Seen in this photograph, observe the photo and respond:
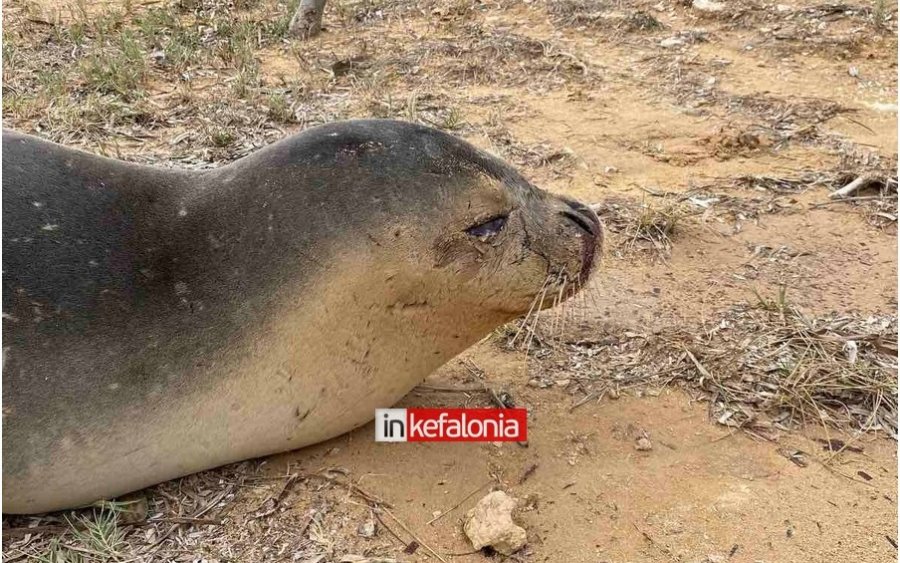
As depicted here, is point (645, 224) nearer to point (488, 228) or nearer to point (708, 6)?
point (488, 228)

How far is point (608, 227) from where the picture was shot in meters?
4.22

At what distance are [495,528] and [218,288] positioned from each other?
3.30ft

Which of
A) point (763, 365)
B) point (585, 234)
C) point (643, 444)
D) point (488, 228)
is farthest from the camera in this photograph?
point (763, 365)

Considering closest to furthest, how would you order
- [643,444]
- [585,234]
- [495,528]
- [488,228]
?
[495,528] < [488,228] < [585,234] < [643,444]

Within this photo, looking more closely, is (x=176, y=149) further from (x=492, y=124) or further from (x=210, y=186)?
(x=210, y=186)

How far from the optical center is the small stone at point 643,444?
8.72ft

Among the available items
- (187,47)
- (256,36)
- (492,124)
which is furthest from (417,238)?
(256,36)

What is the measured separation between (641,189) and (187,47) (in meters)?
3.96

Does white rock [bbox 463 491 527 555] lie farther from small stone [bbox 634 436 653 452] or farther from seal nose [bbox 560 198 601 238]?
seal nose [bbox 560 198 601 238]

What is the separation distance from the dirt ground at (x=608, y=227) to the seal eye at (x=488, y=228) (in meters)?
0.74

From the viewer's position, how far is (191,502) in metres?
2.36

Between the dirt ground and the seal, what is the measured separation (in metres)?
0.27

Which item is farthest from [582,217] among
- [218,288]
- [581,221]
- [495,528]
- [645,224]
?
[645,224]

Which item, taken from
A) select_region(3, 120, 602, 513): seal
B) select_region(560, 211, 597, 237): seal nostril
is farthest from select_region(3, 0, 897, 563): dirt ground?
select_region(560, 211, 597, 237): seal nostril
